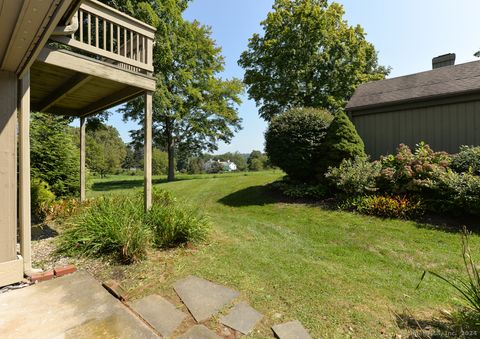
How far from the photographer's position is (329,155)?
7.43 meters

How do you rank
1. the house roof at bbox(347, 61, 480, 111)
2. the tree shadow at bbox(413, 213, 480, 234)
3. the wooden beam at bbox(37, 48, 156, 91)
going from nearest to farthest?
1. the wooden beam at bbox(37, 48, 156, 91)
2. the tree shadow at bbox(413, 213, 480, 234)
3. the house roof at bbox(347, 61, 480, 111)

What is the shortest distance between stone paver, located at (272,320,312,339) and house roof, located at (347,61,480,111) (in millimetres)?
A: 9089

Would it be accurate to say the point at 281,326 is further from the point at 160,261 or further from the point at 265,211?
the point at 265,211

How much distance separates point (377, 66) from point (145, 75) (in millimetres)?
24719

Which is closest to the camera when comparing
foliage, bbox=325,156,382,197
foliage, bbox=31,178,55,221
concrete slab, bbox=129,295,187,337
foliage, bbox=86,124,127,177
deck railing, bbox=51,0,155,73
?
concrete slab, bbox=129,295,187,337

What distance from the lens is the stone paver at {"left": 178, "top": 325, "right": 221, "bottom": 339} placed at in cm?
204

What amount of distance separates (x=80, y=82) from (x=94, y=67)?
0.48m

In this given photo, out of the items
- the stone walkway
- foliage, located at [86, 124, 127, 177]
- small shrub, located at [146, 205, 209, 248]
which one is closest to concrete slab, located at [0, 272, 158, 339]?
the stone walkway

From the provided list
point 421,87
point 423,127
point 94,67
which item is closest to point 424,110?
point 423,127

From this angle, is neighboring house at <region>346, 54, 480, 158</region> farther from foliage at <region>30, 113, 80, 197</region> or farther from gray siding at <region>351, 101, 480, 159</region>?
foliage at <region>30, 113, 80, 197</region>

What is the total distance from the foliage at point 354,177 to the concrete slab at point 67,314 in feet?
19.1

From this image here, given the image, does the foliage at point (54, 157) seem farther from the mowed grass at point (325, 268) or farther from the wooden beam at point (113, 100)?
the mowed grass at point (325, 268)

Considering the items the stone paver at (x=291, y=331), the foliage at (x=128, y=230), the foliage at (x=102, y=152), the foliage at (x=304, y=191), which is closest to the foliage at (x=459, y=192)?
the foliage at (x=304, y=191)

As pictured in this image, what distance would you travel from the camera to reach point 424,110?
28.1ft
